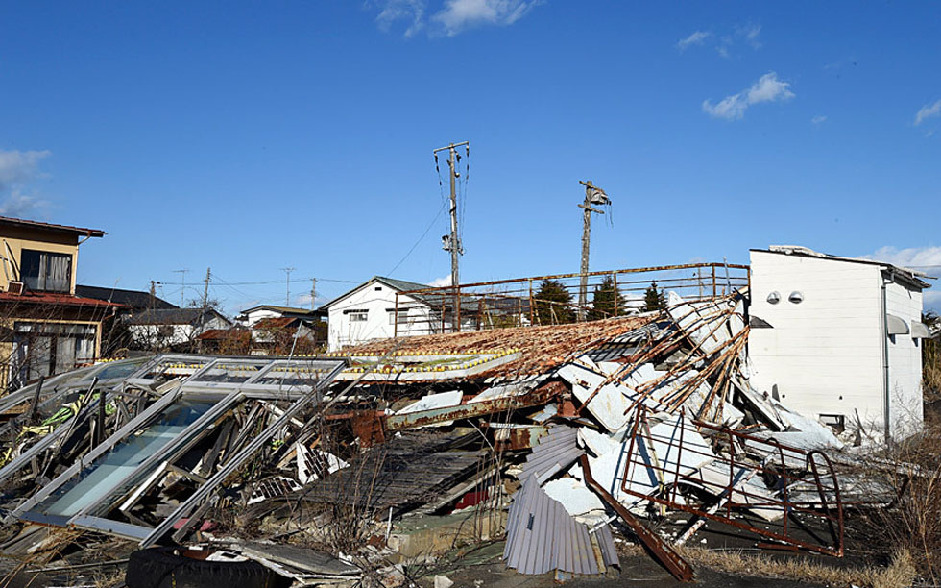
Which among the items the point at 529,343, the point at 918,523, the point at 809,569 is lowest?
the point at 809,569

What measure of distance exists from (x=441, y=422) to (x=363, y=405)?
1.30 m

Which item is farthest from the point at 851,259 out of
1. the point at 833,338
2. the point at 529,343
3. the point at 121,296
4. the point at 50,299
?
the point at 121,296

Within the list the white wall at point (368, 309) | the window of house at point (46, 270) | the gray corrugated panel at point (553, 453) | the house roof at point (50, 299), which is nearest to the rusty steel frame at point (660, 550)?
the gray corrugated panel at point (553, 453)

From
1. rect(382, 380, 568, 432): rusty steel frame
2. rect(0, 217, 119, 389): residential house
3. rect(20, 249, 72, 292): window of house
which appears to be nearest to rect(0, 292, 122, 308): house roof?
rect(0, 217, 119, 389): residential house

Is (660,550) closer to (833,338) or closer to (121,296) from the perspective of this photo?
(833,338)

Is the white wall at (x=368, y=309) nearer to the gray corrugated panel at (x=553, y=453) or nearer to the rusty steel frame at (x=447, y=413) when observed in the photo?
the rusty steel frame at (x=447, y=413)

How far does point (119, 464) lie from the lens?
706cm

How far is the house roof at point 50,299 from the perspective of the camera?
1917 centimetres

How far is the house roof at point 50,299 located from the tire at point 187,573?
1657cm

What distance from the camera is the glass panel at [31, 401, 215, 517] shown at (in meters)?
6.48

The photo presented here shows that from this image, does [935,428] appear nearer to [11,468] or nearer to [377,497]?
[377,497]

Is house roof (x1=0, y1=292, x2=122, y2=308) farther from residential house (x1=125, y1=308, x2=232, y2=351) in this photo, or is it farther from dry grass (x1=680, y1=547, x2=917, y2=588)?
dry grass (x1=680, y1=547, x2=917, y2=588)

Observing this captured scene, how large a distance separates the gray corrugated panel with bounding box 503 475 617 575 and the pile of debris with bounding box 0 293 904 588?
19mm

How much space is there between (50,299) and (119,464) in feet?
53.5
